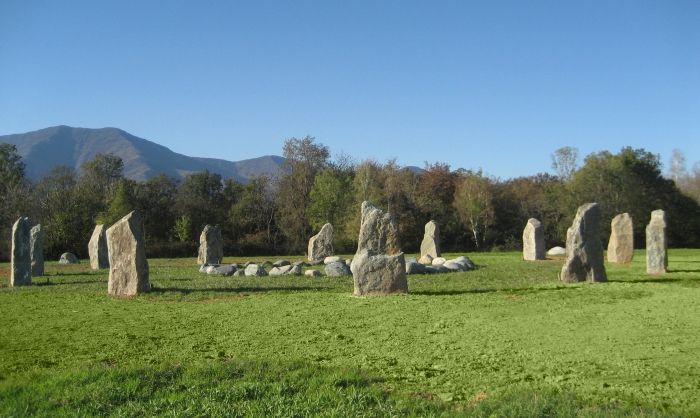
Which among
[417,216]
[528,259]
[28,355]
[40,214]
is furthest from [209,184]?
[28,355]

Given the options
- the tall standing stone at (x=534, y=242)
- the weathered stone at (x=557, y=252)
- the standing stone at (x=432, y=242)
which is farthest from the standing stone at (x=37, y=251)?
the weathered stone at (x=557, y=252)

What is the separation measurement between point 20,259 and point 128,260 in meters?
5.82

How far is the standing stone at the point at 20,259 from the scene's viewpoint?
63.1 ft

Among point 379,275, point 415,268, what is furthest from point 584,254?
point 415,268

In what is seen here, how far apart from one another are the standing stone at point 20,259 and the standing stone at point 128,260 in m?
5.10

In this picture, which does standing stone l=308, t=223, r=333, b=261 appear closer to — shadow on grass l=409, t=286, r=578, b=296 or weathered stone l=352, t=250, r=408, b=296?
shadow on grass l=409, t=286, r=578, b=296

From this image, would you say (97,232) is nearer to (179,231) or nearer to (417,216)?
(179,231)

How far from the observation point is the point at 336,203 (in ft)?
154

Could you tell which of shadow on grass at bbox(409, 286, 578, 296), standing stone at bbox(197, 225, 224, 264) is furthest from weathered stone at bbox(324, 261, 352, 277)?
standing stone at bbox(197, 225, 224, 264)

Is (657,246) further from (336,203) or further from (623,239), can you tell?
(336,203)

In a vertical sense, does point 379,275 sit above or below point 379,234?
below

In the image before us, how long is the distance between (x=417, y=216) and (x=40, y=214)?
28.4 m

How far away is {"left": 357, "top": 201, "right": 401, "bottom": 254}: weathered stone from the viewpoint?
16.5 metres

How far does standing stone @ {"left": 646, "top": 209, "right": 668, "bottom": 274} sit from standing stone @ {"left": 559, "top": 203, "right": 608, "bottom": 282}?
3.83 m
